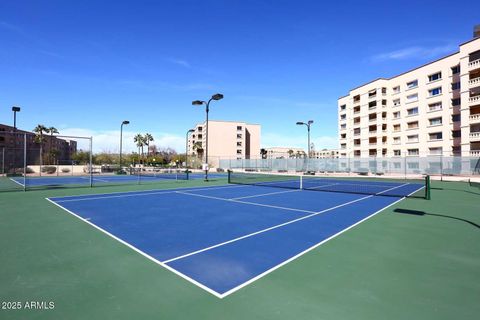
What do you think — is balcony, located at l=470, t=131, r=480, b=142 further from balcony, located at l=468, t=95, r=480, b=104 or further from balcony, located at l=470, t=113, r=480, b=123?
balcony, located at l=468, t=95, r=480, b=104

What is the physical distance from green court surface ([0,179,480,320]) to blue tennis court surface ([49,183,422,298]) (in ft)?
1.18

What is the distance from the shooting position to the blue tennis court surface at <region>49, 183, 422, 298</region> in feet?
15.8

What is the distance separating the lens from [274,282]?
4.26 meters

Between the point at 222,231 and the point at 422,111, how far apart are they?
5439 centimetres

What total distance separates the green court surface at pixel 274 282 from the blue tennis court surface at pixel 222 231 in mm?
361

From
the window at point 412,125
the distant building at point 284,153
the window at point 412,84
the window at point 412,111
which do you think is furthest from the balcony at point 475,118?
the distant building at point 284,153

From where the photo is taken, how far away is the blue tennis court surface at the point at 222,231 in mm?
4820

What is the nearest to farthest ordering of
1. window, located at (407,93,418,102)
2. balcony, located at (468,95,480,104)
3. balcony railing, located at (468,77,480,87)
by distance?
balcony, located at (468,95,480,104), balcony railing, located at (468,77,480,87), window, located at (407,93,418,102)

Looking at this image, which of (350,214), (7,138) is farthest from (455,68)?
(7,138)

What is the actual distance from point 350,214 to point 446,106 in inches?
1861

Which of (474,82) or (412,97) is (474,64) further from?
(412,97)

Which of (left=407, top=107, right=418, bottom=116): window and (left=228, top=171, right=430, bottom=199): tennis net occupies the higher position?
(left=407, top=107, right=418, bottom=116): window

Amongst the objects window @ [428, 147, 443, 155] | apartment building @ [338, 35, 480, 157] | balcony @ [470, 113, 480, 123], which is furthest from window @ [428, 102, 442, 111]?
balcony @ [470, 113, 480, 123]

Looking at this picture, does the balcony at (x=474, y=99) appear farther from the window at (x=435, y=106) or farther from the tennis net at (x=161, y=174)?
the tennis net at (x=161, y=174)
